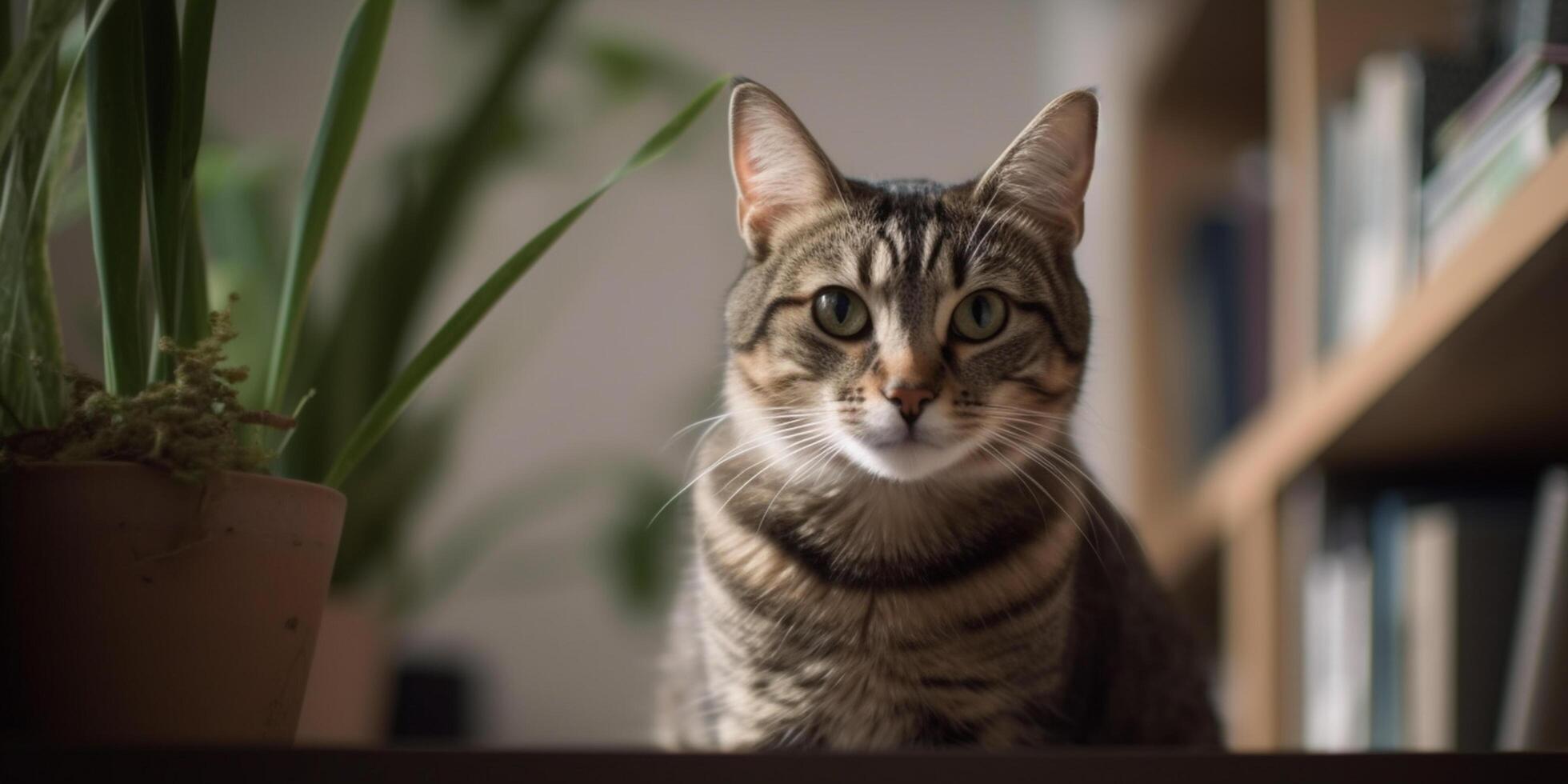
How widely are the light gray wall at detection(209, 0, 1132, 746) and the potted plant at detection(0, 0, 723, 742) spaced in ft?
4.20

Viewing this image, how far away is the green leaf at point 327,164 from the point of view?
0.67 meters

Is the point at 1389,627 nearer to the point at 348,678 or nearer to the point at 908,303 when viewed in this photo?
the point at 908,303

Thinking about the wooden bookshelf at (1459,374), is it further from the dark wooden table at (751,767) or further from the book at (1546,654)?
the dark wooden table at (751,767)

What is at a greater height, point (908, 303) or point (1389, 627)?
point (908, 303)

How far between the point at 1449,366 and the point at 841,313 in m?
0.66

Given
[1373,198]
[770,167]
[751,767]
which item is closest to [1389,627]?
[1373,198]

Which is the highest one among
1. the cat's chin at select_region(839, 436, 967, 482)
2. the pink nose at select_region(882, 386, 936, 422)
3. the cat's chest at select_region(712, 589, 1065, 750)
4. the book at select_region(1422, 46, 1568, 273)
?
the book at select_region(1422, 46, 1568, 273)

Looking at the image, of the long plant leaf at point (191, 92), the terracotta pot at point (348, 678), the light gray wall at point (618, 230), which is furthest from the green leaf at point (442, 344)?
the light gray wall at point (618, 230)

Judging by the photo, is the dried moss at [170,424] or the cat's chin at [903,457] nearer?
the dried moss at [170,424]

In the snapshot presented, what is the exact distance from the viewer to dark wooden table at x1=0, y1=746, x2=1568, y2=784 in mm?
445

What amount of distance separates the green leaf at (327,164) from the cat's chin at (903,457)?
0.34m

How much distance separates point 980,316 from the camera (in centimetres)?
79

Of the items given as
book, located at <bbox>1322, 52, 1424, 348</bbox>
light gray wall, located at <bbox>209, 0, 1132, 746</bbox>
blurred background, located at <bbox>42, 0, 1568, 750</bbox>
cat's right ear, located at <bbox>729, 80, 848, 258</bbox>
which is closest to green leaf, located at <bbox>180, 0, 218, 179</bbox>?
cat's right ear, located at <bbox>729, 80, 848, 258</bbox>

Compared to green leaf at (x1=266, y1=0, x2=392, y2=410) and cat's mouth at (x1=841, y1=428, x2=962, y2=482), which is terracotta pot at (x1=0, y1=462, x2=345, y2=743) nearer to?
green leaf at (x1=266, y1=0, x2=392, y2=410)
